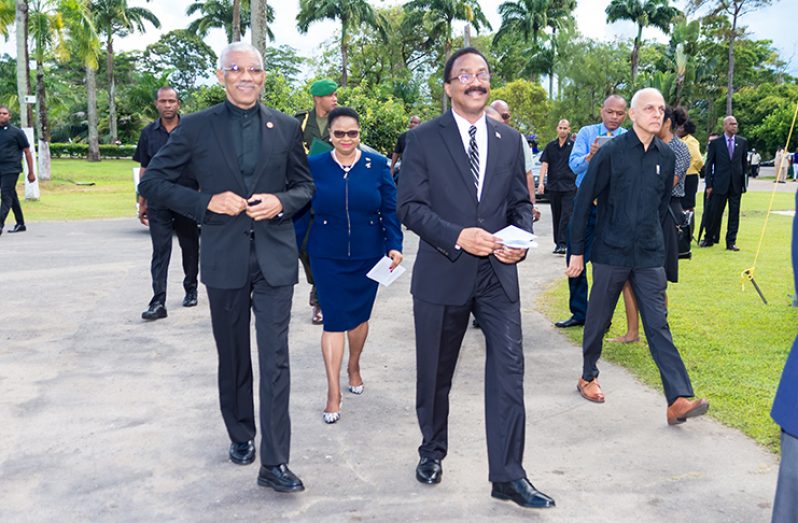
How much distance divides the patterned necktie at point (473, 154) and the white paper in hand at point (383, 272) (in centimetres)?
130

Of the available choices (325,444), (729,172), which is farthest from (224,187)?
(729,172)

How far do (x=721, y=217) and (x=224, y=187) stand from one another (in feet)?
A: 38.4

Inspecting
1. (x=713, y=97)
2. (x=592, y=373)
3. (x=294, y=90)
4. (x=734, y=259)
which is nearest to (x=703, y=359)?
(x=592, y=373)

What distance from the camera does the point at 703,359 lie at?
642 cm

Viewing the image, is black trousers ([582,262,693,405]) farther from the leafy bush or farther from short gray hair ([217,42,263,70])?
the leafy bush

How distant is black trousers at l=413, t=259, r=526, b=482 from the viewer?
155 inches

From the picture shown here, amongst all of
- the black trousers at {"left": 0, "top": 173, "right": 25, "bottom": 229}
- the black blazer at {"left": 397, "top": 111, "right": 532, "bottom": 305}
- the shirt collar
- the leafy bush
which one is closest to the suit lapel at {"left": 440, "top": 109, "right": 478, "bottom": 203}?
the black blazer at {"left": 397, "top": 111, "right": 532, "bottom": 305}

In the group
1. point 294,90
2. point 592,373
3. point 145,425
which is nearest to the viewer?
point 145,425

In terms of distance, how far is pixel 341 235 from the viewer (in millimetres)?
5184

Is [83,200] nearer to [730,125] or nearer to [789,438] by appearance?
[730,125]

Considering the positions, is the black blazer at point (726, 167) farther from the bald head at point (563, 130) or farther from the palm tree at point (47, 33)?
the palm tree at point (47, 33)

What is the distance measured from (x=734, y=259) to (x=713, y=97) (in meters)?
60.8

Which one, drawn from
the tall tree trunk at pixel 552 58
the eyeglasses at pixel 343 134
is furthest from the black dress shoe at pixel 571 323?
the tall tree trunk at pixel 552 58

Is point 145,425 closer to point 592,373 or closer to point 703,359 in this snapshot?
point 592,373
